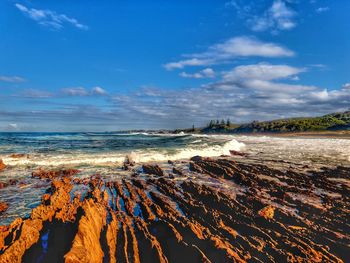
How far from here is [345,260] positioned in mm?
8484

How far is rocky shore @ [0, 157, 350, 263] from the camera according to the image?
833 centimetres

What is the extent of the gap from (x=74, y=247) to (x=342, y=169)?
22.1 meters

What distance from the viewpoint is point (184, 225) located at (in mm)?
10414

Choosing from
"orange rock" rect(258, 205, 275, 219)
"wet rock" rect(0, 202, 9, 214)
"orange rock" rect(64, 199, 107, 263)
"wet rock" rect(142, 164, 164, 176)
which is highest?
"orange rock" rect(64, 199, 107, 263)

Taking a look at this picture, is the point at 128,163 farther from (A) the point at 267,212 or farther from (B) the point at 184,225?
(B) the point at 184,225

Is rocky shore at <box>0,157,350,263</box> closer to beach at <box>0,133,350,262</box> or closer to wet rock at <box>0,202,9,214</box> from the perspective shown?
beach at <box>0,133,350,262</box>

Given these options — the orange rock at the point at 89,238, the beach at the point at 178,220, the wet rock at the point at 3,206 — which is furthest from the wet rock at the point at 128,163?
the orange rock at the point at 89,238

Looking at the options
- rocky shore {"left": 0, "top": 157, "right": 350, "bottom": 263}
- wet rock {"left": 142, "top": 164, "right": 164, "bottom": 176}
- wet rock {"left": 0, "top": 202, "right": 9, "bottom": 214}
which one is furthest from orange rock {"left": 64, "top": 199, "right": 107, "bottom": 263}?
wet rock {"left": 142, "top": 164, "right": 164, "bottom": 176}

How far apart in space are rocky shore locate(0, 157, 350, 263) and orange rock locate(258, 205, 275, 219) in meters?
0.04

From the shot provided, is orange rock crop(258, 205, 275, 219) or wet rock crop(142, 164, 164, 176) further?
wet rock crop(142, 164, 164, 176)

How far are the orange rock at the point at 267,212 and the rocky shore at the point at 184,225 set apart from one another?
0.13ft

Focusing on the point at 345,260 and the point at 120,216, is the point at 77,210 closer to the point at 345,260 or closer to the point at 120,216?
the point at 120,216

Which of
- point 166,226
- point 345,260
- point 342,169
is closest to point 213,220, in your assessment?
point 166,226

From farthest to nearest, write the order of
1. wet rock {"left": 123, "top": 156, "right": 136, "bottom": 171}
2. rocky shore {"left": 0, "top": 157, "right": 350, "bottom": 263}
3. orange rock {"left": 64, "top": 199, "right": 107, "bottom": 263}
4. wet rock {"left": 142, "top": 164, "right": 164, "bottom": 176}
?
wet rock {"left": 123, "top": 156, "right": 136, "bottom": 171} < wet rock {"left": 142, "top": 164, "right": 164, "bottom": 176} < rocky shore {"left": 0, "top": 157, "right": 350, "bottom": 263} < orange rock {"left": 64, "top": 199, "right": 107, "bottom": 263}
